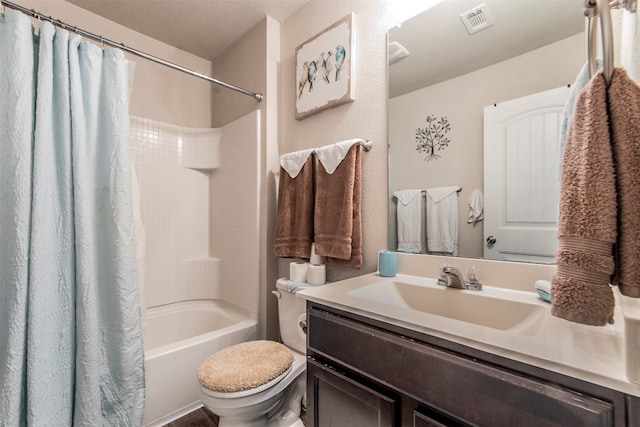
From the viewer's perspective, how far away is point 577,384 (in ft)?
1.53

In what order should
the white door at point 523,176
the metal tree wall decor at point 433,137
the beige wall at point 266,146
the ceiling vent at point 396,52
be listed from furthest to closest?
the beige wall at point 266,146 < the ceiling vent at point 396,52 < the metal tree wall decor at point 433,137 < the white door at point 523,176

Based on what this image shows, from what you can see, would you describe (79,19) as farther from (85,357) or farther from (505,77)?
(505,77)

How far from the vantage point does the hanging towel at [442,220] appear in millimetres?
1110

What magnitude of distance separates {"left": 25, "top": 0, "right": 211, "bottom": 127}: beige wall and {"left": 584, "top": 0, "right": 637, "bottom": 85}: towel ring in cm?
231

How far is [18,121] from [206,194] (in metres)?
1.24

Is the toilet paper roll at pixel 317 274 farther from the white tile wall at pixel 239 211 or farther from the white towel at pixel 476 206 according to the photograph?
the white towel at pixel 476 206

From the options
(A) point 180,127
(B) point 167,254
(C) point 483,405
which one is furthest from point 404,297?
(A) point 180,127

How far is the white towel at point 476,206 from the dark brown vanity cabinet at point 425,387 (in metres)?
0.60

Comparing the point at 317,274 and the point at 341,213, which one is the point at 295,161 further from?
the point at 317,274

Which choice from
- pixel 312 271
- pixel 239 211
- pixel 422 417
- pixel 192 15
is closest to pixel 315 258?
pixel 312 271

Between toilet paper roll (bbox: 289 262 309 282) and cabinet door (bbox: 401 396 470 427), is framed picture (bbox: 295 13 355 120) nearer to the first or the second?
toilet paper roll (bbox: 289 262 309 282)

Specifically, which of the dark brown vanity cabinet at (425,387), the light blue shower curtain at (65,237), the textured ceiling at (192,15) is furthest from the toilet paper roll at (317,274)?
the textured ceiling at (192,15)

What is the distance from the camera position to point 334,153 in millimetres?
1361

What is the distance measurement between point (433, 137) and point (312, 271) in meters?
0.86
